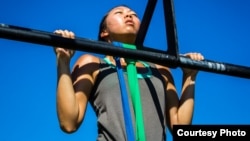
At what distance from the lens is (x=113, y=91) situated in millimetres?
1797

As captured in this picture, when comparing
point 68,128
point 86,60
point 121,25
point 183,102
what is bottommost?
point 68,128

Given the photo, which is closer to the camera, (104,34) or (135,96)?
(135,96)

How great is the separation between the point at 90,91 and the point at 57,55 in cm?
28

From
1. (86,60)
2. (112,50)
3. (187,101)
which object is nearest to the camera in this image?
(112,50)

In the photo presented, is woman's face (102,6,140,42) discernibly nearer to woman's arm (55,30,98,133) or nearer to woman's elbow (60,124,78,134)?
woman's arm (55,30,98,133)

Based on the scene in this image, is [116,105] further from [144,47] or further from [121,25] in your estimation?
[121,25]

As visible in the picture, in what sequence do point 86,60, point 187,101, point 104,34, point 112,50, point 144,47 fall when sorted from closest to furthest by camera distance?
point 112,50 → point 144,47 → point 86,60 → point 187,101 → point 104,34

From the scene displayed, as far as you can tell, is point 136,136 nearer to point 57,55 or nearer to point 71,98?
point 71,98

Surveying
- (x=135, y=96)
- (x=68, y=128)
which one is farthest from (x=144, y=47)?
(x=68, y=128)

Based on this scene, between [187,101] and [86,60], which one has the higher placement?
[86,60]

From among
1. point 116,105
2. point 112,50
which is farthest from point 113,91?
point 112,50

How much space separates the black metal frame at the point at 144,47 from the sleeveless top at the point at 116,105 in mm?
271

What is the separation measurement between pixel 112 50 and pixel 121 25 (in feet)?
2.16

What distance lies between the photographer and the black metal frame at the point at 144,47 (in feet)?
4.19
